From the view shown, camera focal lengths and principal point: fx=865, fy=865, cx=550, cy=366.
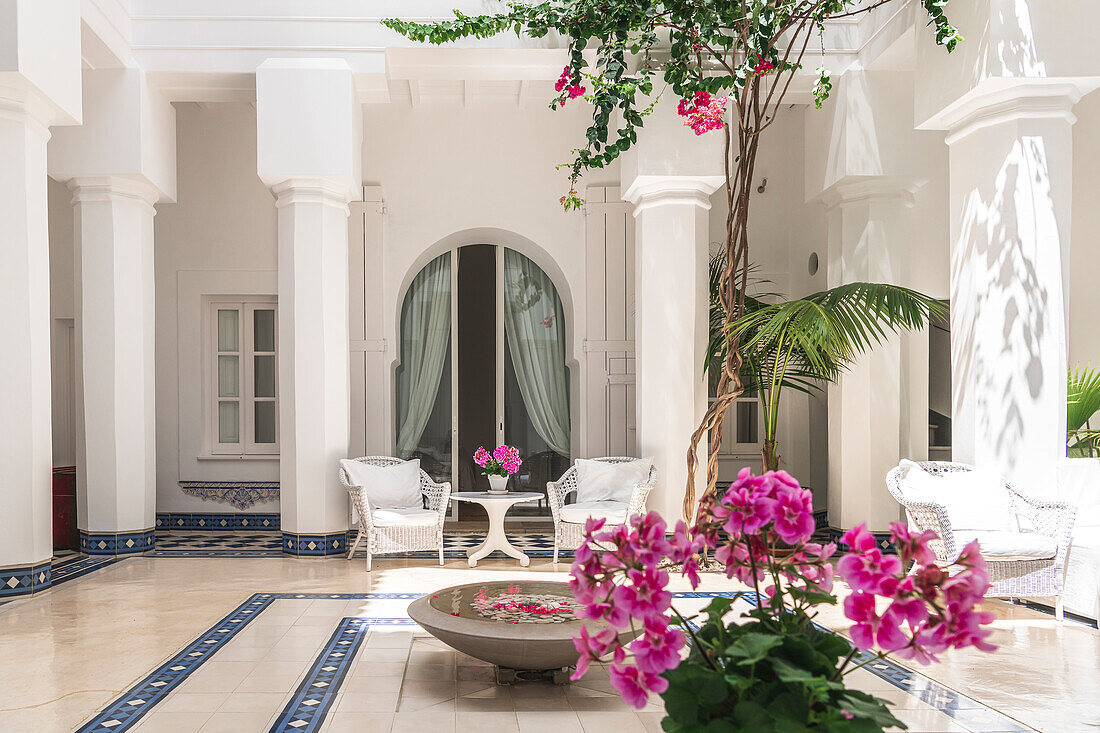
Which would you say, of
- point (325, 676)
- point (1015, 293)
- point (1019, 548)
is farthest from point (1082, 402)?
point (325, 676)

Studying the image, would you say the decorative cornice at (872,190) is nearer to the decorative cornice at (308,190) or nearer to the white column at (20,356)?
the decorative cornice at (308,190)

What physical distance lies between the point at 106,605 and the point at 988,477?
5922 millimetres

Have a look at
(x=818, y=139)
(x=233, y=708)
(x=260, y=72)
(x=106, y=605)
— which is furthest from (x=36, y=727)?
(x=818, y=139)

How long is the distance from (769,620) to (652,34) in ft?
20.1

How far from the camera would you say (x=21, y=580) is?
599 cm

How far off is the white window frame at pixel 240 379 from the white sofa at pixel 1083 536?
738 cm

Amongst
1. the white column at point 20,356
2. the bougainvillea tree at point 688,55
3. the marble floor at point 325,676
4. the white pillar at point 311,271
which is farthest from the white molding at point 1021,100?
the white column at point 20,356

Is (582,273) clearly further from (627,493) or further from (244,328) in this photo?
(244,328)

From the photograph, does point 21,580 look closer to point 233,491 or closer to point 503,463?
point 233,491

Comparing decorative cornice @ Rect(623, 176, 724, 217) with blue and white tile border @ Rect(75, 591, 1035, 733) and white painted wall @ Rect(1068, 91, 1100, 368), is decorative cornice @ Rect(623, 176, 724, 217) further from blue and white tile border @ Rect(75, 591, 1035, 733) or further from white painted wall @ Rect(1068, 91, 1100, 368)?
blue and white tile border @ Rect(75, 591, 1035, 733)

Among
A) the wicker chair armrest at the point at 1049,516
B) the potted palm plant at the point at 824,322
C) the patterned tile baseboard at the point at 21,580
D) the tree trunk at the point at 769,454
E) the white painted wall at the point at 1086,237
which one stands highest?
the white painted wall at the point at 1086,237

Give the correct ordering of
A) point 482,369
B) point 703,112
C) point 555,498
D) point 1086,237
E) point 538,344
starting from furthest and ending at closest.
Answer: point 482,369
point 538,344
point 1086,237
point 555,498
point 703,112

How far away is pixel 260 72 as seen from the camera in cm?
734

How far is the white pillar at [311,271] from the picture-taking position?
734 centimetres
